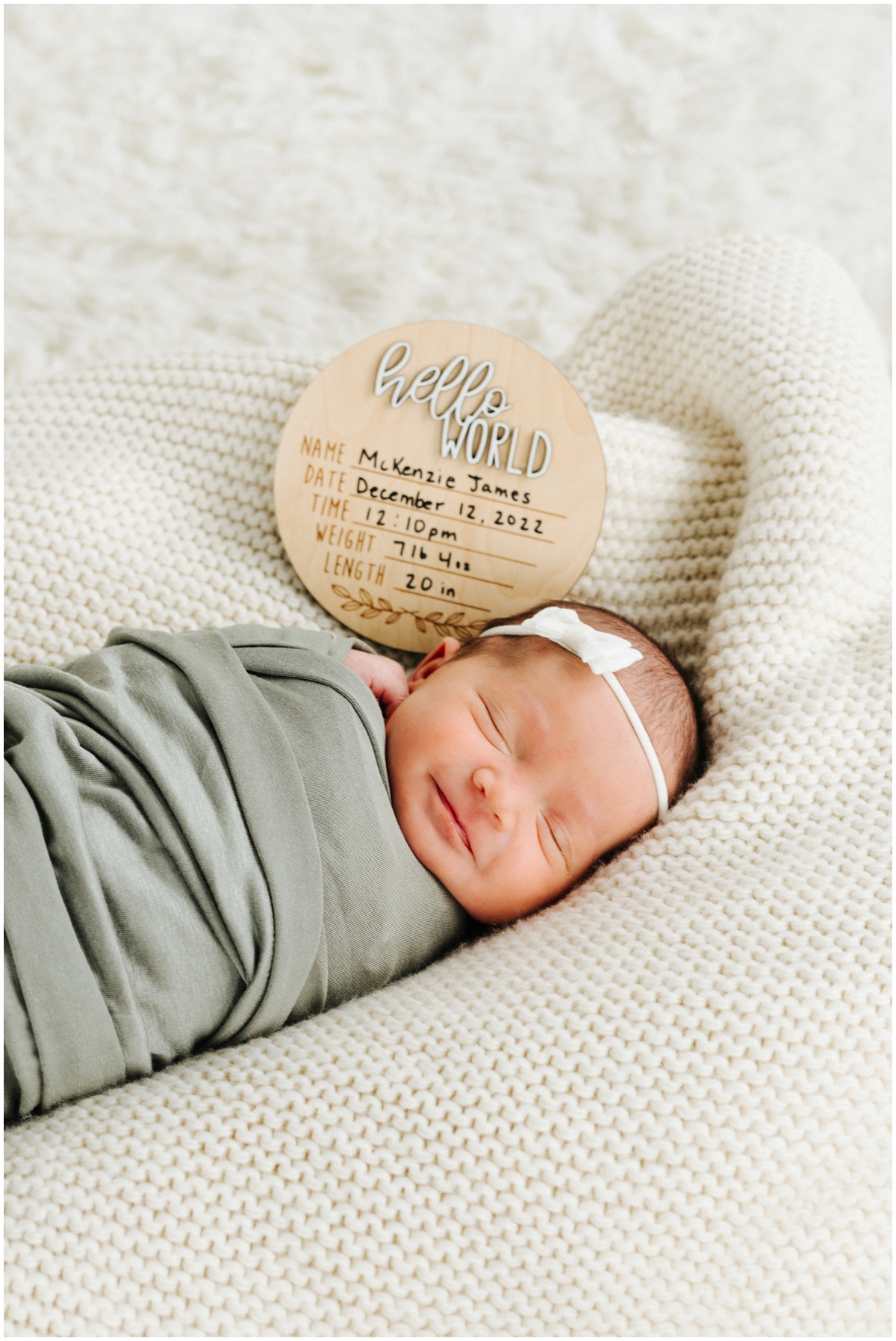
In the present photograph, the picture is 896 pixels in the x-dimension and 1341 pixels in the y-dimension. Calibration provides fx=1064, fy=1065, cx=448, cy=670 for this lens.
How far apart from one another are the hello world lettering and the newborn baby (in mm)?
169

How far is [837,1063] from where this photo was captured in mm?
720

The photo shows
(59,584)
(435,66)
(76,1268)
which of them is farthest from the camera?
(435,66)

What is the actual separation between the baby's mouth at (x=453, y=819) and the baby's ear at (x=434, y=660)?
0.14 metres

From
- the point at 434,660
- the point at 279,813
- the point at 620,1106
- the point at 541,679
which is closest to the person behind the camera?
the point at 620,1106

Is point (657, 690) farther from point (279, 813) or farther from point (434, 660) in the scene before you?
point (279, 813)

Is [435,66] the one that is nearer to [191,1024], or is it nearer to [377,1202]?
[191,1024]

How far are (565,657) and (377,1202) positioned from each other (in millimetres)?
450

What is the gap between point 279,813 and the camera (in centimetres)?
81

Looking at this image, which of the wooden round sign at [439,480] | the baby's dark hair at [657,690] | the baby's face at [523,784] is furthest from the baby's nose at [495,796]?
the wooden round sign at [439,480]

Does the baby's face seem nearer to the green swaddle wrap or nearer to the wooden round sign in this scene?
the green swaddle wrap

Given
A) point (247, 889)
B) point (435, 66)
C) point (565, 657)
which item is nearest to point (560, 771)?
point (565, 657)

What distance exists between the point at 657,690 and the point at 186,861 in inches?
16.7

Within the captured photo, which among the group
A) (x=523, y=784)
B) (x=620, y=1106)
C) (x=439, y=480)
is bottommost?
(x=620, y=1106)

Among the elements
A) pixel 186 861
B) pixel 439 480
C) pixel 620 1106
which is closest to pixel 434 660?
pixel 439 480
